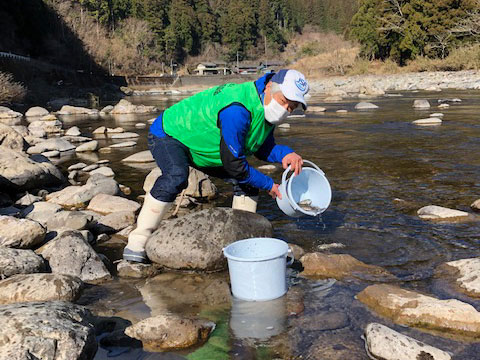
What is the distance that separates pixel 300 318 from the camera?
3.28 m

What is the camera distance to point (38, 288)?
344cm

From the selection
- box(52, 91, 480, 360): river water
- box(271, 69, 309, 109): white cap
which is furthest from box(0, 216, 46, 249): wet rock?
box(271, 69, 309, 109): white cap

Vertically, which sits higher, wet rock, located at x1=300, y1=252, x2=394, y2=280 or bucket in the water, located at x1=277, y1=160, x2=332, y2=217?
bucket in the water, located at x1=277, y1=160, x2=332, y2=217

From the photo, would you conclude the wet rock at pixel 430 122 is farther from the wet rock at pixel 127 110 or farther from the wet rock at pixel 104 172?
the wet rock at pixel 127 110

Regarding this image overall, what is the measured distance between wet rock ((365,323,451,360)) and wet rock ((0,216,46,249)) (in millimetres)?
3197

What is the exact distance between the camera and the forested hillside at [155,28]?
53125 millimetres

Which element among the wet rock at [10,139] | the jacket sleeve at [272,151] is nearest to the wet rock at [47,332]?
the jacket sleeve at [272,151]

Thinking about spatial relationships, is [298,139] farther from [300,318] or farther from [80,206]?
[300,318]

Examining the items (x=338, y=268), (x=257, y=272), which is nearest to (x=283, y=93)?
(x=257, y=272)

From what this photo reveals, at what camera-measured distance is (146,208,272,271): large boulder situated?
4238 mm

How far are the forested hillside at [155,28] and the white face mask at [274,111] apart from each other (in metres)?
48.1

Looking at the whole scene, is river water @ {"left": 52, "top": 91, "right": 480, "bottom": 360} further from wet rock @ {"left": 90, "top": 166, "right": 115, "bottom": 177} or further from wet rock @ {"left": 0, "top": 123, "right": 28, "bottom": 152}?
wet rock @ {"left": 0, "top": 123, "right": 28, "bottom": 152}

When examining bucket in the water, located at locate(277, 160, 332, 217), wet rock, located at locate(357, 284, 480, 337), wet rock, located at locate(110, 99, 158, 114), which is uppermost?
bucket in the water, located at locate(277, 160, 332, 217)

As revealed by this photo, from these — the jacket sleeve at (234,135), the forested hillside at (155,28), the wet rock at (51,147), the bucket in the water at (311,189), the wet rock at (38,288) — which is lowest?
the wet rock at (51,147)
